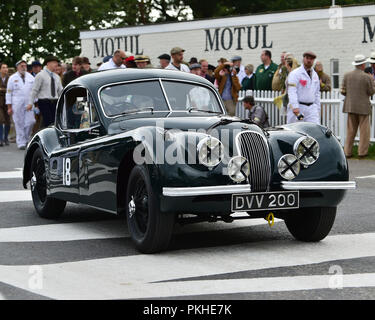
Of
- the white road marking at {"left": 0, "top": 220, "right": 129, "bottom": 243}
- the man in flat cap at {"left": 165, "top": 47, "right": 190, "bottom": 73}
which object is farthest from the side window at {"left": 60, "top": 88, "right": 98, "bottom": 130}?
the man in flat cap at {"left": 165, "top": 47, "right": 190, "bottom": 73}

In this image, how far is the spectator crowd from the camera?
51.0 ft

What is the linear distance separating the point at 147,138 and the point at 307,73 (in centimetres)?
844

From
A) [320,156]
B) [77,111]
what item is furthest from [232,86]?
[320,156]

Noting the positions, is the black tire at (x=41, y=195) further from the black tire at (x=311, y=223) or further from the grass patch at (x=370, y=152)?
the grass patch at (x=370, y=152)

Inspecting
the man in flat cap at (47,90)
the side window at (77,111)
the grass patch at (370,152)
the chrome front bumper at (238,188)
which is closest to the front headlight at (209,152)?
the chrome front bumper at (238,188)

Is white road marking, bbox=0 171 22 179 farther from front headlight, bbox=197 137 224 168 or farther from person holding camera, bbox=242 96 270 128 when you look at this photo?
front headlight, bbox=197 137 224 168

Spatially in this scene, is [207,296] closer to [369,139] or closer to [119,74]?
[119,74]

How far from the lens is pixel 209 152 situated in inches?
290

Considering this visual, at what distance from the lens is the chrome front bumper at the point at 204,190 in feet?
23.6

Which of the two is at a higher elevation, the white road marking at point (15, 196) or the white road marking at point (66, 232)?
the white road marking at point (66, 232)

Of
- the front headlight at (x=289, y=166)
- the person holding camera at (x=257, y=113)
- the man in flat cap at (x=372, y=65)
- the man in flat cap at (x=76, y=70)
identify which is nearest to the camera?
the front headlight at (x=289, y=166)

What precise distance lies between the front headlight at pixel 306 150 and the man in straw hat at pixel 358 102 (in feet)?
32.2

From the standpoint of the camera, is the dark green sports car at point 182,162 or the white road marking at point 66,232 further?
the white road marking at point 66,232

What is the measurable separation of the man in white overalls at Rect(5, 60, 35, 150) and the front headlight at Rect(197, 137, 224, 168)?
46.9ft
